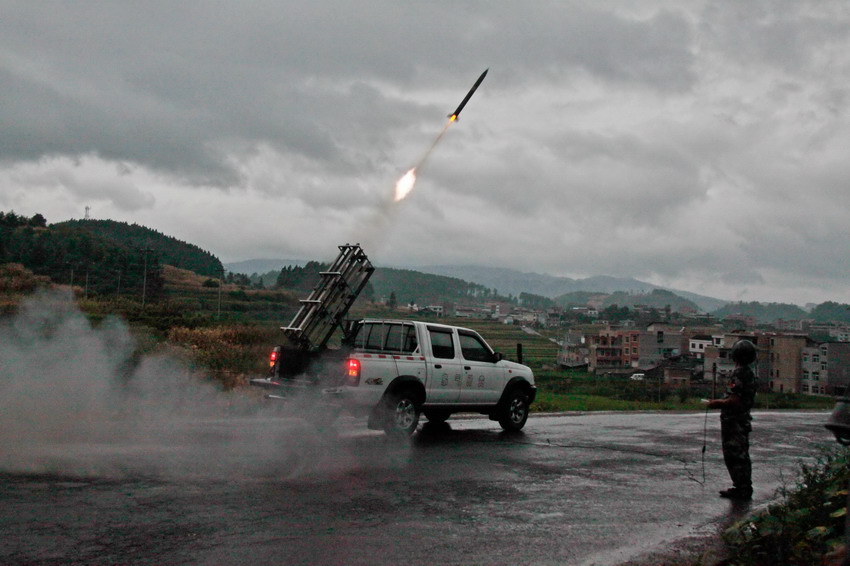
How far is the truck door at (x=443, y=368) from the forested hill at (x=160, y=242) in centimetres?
3872

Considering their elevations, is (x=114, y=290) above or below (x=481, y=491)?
above

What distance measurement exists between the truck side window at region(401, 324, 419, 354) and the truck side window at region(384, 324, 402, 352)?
0.27 feet

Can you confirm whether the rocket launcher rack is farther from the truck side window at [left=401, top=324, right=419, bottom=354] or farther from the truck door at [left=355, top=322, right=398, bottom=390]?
the truck side window at [left=401, top=324, right=419, bottom=354]

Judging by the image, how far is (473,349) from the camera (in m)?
13.9

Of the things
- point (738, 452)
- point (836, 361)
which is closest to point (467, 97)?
point (738, 452)

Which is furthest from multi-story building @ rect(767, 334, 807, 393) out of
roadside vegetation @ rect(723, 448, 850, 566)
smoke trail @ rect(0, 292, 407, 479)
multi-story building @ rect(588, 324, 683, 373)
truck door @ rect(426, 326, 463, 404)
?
roadside vegetation @ rect(723, 448, 850, 566)

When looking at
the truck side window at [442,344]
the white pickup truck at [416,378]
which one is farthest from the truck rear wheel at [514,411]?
the truck side window at [442,344]

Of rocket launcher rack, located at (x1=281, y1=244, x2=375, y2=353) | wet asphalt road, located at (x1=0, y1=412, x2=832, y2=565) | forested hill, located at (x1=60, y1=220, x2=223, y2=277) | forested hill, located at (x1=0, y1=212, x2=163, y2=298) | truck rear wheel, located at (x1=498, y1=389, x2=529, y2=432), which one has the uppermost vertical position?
forested hill, located at (x1=60, y1=220, x2=223, y2=277)

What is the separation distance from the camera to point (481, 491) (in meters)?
8.24

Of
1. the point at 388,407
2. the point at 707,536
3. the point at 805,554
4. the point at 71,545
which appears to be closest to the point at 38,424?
the point at 388,407

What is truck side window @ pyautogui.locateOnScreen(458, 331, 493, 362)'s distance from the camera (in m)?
13.7

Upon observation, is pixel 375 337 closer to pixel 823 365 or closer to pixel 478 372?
pixel 478 372

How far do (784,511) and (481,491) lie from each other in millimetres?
3243

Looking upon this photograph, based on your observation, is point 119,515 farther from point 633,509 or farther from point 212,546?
point 633,509
